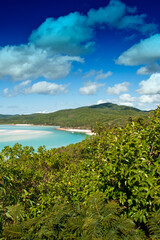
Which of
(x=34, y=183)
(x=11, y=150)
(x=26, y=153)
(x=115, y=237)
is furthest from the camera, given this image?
(x=26, y=153)

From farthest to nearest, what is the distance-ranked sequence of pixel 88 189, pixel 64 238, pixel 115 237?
pixel 88 189 < pixel 64 238 < pixel 115 237

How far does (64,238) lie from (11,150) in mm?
4994

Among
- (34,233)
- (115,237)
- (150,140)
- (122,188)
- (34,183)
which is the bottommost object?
(34,183)

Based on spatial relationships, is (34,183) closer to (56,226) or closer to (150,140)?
(56,226)

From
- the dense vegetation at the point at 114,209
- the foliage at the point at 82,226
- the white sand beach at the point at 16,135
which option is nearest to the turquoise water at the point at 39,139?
the white sand beach at the point at 16,135

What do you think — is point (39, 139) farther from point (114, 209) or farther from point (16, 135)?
point (114, 209)

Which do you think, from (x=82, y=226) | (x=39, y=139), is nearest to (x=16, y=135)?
(x=39, y=139)

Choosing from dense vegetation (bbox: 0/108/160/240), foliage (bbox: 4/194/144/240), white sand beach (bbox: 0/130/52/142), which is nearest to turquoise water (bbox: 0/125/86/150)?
white sand beach (bbox: 0/130/52/142)

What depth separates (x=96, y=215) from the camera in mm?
2217

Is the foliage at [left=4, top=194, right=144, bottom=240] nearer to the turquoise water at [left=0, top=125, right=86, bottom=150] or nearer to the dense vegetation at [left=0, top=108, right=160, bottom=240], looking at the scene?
the dense vegetation at [left=0, top=108, right=160, bottom=240]

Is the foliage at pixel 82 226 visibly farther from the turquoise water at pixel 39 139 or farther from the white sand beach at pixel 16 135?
the white sand beach at pixel 16 135

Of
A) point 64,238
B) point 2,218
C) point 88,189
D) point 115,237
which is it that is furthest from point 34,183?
point 115,237

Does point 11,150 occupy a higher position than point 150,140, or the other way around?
point 150,140

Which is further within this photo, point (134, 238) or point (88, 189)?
point (88, 189)
